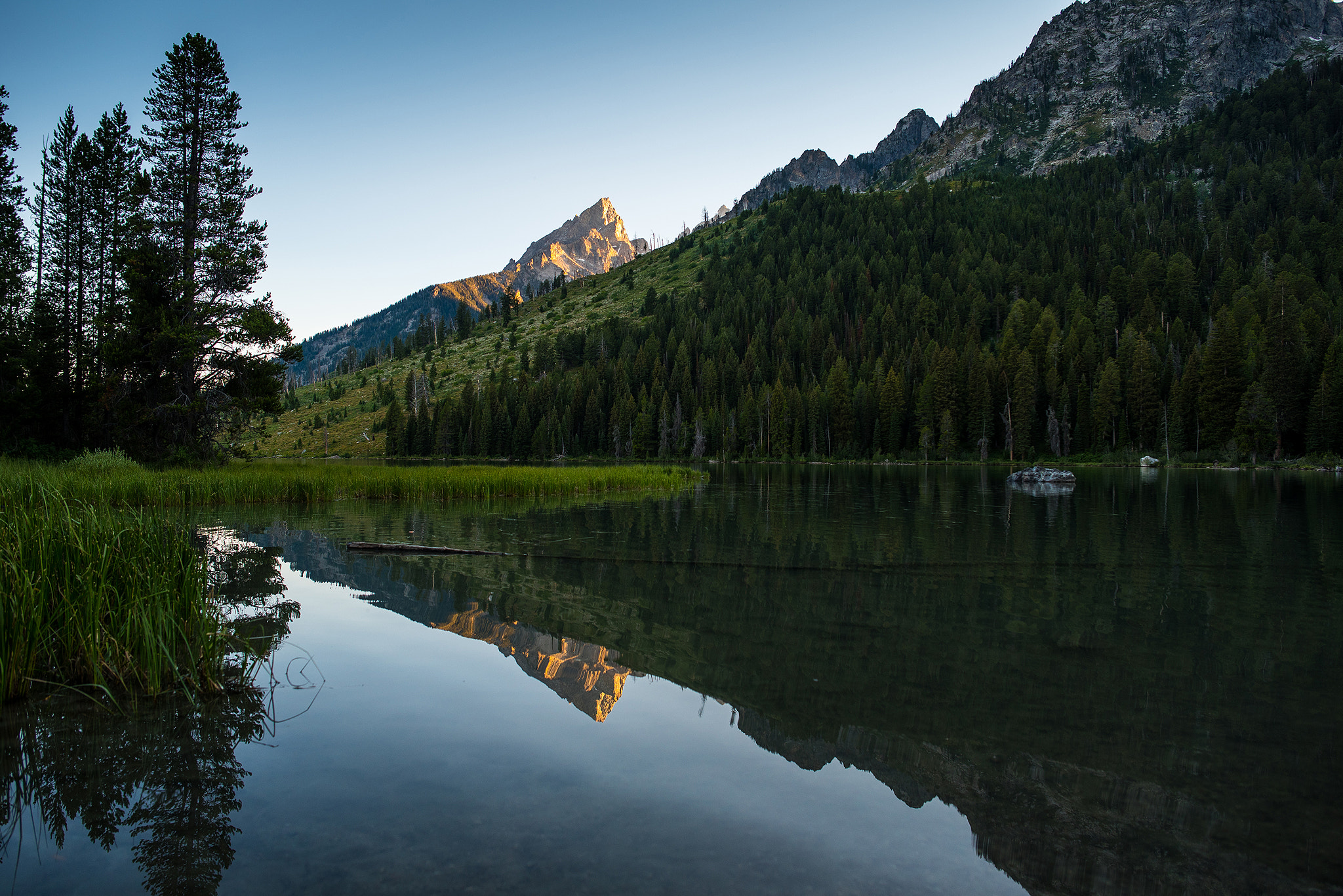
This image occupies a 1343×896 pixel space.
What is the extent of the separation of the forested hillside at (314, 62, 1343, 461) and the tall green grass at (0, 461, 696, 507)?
3162 inches

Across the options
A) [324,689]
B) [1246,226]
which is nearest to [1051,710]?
[324,689]

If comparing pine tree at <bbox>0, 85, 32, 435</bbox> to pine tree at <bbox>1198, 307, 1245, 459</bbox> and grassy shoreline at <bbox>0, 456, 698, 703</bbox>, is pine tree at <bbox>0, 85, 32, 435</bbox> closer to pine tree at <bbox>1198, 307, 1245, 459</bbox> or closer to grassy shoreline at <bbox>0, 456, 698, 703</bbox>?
grassy shoreline at <bbox>0, 456, 698, 703</bbox>

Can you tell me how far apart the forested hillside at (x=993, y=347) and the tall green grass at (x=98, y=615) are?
102250mm

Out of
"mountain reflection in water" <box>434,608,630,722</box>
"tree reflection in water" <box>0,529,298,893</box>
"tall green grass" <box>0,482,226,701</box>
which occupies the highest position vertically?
"tall green grass" <box>0,482,226,701</box>

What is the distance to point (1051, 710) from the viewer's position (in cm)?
745

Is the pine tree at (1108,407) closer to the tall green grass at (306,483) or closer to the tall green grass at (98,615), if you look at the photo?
the tall green grass at (306,483)

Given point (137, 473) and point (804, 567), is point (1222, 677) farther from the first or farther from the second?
point (137, 473)

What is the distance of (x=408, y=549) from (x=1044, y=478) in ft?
161

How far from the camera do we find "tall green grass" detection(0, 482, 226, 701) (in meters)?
7.00

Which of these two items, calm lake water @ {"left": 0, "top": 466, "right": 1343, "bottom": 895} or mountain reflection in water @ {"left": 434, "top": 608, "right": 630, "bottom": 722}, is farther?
mountain reflection in water @ {"left": 434, "top": 608, "right": 630, "bottom": 722}

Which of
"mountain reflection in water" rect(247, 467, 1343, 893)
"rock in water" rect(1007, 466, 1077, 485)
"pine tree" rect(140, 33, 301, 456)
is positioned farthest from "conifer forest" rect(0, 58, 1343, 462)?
"rock in water" rect(1007, 466, 1077, 485)

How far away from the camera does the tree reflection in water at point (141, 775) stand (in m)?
4.56

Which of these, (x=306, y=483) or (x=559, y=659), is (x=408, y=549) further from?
(x=306, y=483)

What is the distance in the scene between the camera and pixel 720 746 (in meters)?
6.61
